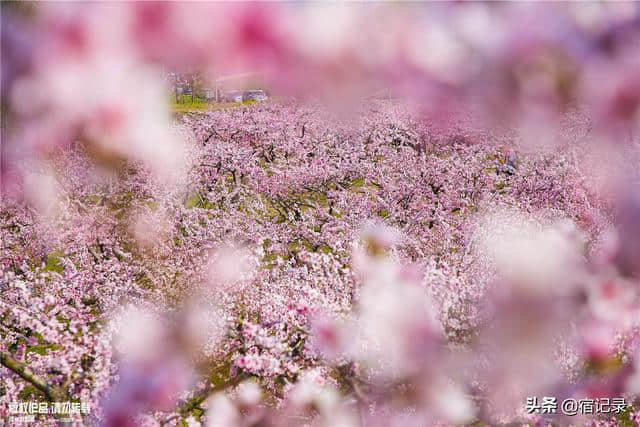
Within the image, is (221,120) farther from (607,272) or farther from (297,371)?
(607,272)

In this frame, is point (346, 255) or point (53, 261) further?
point (53, 261)

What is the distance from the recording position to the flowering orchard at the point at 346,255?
1.10 metres

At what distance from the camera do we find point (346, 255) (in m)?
7.74

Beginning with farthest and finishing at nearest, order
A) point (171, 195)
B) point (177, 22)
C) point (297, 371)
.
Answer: point (171, 195) < point (297, 371) < point (177, 22)

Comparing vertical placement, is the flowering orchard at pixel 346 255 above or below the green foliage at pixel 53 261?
below

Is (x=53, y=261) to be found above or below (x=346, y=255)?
above

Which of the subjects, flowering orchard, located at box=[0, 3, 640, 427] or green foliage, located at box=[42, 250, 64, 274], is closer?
flowering orchard, located at box=[0, 3, 640, 427]

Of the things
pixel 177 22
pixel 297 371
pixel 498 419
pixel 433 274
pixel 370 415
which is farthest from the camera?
pixel 433 274

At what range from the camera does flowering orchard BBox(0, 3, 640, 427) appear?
3.62 feet

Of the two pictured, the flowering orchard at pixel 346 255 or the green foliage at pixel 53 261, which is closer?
the flowering orchard at pixel 346 255

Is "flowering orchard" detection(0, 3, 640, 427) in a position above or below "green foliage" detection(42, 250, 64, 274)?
below

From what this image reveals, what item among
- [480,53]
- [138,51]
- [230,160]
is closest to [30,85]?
[138,51]

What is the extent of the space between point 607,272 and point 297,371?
10.8 ft

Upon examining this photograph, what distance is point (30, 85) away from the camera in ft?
3.60
